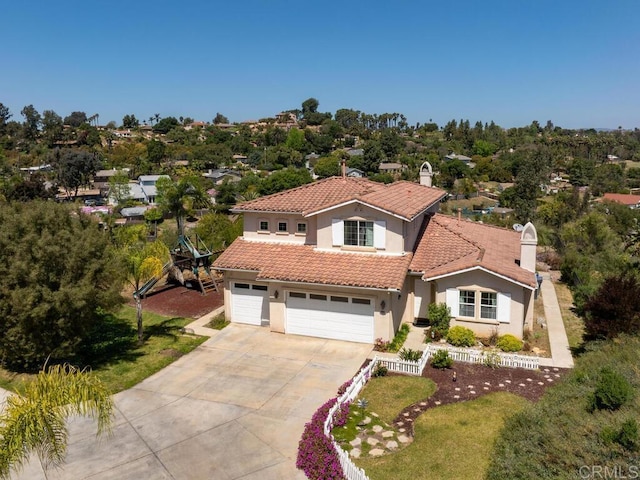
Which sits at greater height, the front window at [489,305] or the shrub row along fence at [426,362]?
the front window at [489,305]

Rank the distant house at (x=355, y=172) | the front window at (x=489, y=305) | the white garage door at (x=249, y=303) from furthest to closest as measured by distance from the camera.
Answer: the distant house at (x=355, y=172), the white garage door at (x=249, y=303), the front window at (x=489, y=305)

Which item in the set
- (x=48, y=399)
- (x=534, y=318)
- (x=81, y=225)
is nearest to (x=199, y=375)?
(x=81, y=225)

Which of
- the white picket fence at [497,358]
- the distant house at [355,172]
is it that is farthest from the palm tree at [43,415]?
the distant house at [355,172]

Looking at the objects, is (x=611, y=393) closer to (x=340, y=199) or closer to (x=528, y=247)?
(x=528, y=247)

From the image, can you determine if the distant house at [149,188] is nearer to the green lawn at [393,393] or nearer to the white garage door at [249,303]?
the white garage door at [249,303]

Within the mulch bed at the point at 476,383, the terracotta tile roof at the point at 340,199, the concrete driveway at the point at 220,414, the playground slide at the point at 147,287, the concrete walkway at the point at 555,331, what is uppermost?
the terracotta tile roof at the point at 340,199

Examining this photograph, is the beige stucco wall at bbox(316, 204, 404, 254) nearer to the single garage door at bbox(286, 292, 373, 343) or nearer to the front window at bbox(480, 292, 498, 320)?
the single garage door at bbox(286, 292, 373, 343)

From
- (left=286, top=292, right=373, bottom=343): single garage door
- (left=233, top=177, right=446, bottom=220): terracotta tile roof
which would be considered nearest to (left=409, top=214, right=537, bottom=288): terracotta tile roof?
(left=233, top=177, right=446, bottom=220): terracotta tile roof
